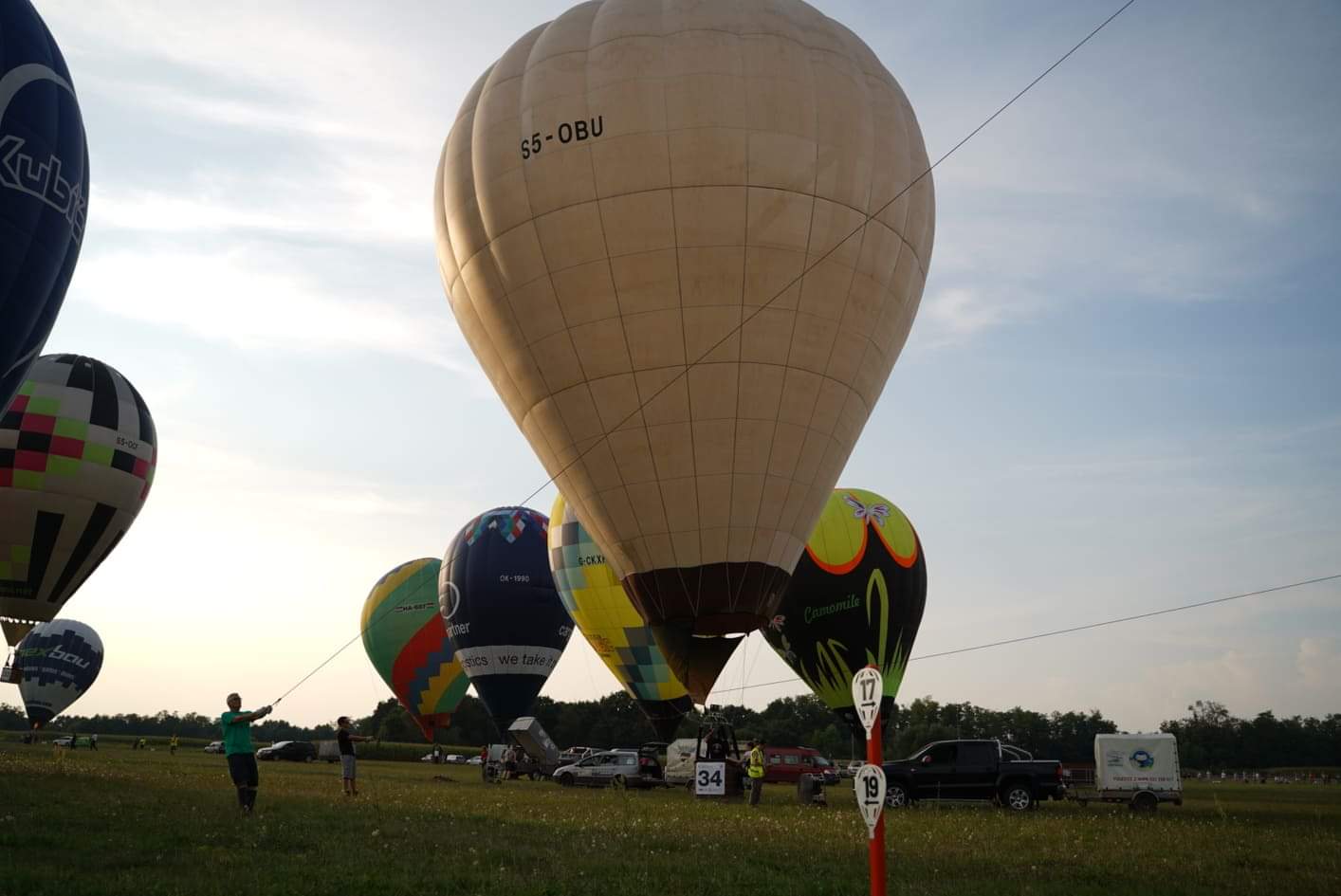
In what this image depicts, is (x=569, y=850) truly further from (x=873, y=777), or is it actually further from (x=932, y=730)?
(x=932, y=730)

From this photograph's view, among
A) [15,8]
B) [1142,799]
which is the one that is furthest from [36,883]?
[1142,799]

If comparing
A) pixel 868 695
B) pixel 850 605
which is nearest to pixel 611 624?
pixel 850 605

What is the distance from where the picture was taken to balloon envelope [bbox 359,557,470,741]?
1944 inches

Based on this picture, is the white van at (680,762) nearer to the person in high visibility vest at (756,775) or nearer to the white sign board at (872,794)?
the person in high visibility vest at (756,775)

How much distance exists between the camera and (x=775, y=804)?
782 inches

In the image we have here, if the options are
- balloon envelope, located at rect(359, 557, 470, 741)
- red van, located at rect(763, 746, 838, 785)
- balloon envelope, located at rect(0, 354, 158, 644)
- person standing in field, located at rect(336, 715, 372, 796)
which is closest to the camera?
person standing in field, located at rect(336, 715, 372, 796)

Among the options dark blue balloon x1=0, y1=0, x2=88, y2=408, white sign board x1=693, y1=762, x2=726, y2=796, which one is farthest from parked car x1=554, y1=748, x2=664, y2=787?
dark blue balloon x1=0, y1=0, x2=88, y2=408

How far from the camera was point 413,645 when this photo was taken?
49281mm

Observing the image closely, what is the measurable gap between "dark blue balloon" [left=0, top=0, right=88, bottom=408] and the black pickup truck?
621 inches

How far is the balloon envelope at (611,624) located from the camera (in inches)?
1357

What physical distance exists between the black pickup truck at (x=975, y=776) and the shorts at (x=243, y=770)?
11.9m

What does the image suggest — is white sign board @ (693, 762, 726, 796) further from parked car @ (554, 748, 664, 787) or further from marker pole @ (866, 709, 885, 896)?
marker pole @ (866, 709, 885, 896)

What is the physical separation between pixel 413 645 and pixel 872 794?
1799 inches

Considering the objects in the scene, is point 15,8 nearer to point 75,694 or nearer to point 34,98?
point 34,98
